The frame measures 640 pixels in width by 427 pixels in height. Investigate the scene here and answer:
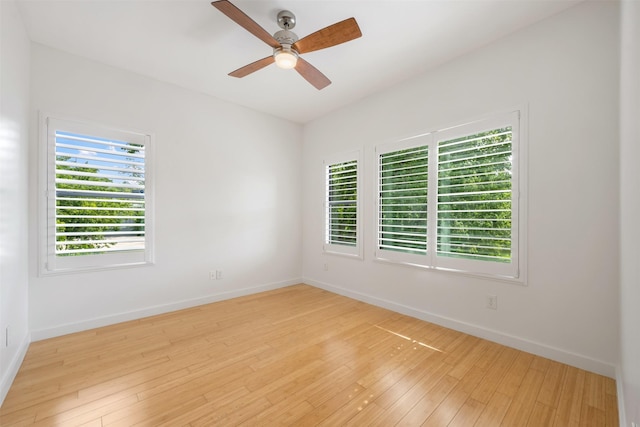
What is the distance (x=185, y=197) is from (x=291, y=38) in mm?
2362

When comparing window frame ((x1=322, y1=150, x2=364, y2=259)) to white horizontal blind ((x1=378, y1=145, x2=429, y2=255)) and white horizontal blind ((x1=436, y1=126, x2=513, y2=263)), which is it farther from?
white horizontal blind ((x1=436, y1=126, x2=513, y2=263))

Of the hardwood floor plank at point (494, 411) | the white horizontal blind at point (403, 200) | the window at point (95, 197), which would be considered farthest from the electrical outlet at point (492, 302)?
the window at point (95, 197)

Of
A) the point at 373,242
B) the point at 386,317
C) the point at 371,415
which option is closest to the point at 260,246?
the point at 373,242

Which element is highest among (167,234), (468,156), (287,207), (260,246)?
(468,156)

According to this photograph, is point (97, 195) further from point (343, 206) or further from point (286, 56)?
point (343, 206)

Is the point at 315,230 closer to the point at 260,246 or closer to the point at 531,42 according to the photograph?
the point at 260,246

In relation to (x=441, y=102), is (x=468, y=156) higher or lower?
lower

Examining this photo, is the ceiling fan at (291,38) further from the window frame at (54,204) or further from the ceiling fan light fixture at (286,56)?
the window frame at (54,204)

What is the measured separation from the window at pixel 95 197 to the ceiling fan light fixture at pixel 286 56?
198cm

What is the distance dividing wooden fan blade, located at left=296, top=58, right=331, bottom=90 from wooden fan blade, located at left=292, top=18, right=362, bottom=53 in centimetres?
12

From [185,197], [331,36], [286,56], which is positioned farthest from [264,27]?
[185,197]

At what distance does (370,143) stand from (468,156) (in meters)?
1.34

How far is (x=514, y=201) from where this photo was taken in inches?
96.8

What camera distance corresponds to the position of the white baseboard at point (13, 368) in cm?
179
